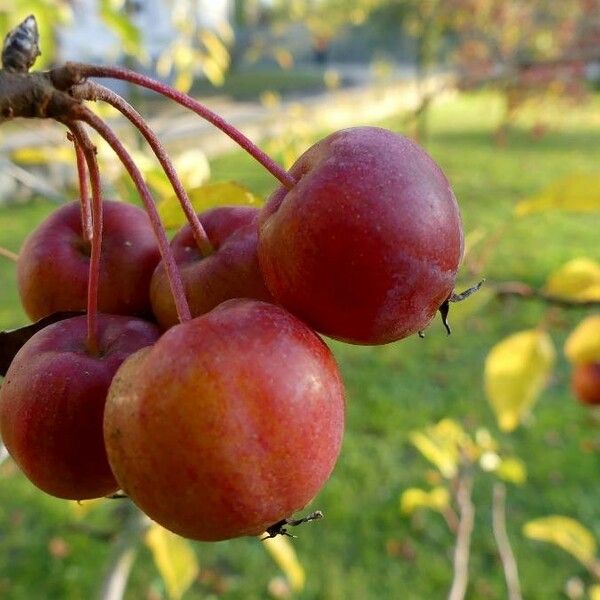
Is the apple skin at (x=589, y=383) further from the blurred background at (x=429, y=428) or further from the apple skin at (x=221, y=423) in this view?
the apple skin at (x=221, y=423)

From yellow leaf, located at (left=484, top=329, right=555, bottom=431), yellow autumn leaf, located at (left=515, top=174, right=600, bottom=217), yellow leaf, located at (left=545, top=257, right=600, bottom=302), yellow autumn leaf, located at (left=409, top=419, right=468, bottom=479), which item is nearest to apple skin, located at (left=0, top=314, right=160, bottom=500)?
yellow autumn leaf, located at (left=515, top=174, right=600, bottom=217)

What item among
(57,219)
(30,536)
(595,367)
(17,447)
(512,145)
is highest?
(57,219)

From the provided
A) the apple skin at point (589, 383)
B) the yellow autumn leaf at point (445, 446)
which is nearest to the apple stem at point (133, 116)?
the yellow autumn leaf at point (445, 446)

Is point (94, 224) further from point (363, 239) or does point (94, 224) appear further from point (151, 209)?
point (363, 239)

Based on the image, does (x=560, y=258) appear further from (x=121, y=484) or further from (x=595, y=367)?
(x=121, y=484)

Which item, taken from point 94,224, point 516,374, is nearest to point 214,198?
point 94,224

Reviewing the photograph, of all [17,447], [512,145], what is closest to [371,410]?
[17,447]
